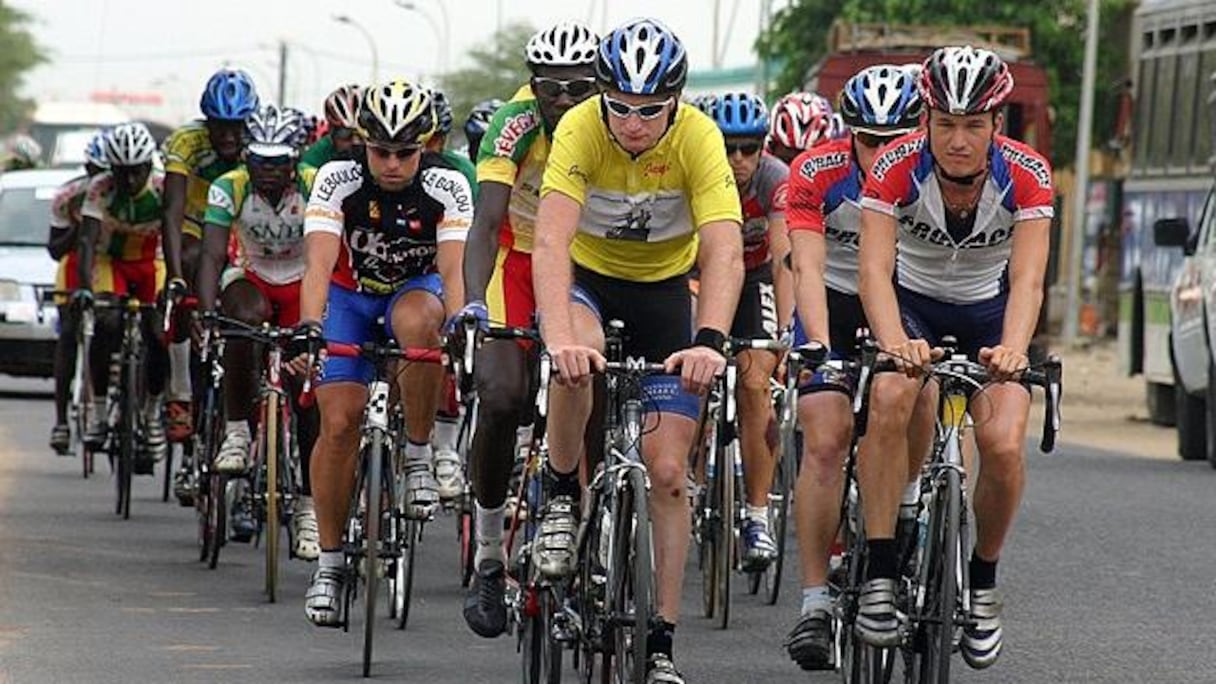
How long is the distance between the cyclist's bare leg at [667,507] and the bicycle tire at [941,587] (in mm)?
684

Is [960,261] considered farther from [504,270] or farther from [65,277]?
[65,277]

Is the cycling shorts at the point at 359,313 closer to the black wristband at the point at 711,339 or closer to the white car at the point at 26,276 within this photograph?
the black wristband at the point at 711,339

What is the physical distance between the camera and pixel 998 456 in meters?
9.68

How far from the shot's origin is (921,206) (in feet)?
32.8

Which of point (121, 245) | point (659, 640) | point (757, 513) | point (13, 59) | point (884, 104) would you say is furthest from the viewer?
point (13, 59)

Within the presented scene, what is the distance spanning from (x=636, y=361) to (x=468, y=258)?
1.50 metres

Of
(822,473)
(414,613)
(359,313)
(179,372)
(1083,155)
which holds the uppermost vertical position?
(1083,155)

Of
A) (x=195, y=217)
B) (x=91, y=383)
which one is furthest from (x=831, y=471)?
(x=91, y=383)

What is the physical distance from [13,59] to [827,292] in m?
179

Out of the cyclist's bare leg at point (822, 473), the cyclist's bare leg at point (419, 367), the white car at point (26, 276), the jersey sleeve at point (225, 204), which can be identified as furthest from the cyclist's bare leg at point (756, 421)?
the white car at point (26, 276)

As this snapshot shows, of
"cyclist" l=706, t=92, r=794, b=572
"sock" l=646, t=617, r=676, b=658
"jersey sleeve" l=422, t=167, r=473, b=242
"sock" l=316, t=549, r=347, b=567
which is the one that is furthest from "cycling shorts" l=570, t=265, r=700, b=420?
"cyclist" l=706, t=92, r=794, b=572

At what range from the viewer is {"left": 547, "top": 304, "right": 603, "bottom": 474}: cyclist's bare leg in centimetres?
978

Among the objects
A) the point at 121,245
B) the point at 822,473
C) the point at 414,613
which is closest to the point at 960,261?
the point at 822,473

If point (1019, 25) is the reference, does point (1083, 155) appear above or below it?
below
